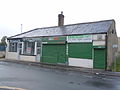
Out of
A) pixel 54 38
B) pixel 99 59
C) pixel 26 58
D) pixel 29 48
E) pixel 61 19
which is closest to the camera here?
pixel 99 59

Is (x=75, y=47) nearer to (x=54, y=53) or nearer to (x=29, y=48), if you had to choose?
A: (x=54, y=53)

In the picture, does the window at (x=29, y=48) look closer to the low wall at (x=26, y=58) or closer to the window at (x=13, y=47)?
the low wall at (x=26, y=58)

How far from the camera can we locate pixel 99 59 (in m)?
18.0

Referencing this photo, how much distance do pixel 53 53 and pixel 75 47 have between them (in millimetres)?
3816

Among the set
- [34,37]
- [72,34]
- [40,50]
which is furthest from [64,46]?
[34,37]

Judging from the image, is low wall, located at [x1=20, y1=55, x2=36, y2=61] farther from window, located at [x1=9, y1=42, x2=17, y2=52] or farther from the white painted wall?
the white painted wall

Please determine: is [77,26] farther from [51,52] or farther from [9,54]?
[9,54]

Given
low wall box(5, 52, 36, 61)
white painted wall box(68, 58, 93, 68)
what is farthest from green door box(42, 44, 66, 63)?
low wall box(5, 52, 36, 61)

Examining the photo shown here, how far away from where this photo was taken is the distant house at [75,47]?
18.0 metres

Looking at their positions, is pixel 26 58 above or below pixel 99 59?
below

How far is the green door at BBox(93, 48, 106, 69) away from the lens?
17677 mm

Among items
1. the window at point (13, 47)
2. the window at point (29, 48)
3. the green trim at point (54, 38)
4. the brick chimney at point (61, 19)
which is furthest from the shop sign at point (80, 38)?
the window at point (13, 47)

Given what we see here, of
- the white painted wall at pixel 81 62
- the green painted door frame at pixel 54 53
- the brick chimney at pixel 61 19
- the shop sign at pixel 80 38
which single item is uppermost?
the brick chimney at pixel 61 19

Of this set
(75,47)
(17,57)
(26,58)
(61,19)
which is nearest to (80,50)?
(75,47)
